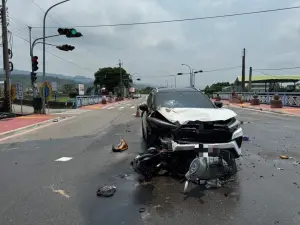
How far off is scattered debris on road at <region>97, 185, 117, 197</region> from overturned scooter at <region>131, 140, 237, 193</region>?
765mm

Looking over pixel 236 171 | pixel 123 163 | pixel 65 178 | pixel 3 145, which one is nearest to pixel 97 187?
pixel 65 178

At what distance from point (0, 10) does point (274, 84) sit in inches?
2209

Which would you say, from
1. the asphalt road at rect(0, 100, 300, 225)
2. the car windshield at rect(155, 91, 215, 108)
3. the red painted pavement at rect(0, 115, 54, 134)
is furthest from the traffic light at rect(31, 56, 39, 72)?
the car windshield at rect(155, 91, 215, 108)

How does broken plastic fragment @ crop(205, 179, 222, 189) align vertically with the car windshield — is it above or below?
below

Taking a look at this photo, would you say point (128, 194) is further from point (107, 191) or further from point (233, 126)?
point (233, 126)

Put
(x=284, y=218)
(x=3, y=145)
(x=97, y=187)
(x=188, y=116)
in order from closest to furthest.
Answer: (x=284, y=218), (x=97, y=187), (x=188, y=116), (x=3, y=145)

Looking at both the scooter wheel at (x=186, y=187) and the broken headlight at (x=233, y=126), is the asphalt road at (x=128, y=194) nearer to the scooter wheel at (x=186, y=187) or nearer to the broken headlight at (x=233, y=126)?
the scooter wheel at (x=186, y=187)

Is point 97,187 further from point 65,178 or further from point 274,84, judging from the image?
point 274,84

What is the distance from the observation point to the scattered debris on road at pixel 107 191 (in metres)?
5.55

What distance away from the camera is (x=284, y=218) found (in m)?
4.54

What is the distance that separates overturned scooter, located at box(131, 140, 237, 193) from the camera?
5715 millimetres

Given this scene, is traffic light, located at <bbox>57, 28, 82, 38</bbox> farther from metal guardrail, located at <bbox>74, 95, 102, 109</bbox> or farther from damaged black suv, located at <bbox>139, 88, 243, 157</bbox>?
metal guardrail, located at <bbox>74, 95, 102, 109</bbox>

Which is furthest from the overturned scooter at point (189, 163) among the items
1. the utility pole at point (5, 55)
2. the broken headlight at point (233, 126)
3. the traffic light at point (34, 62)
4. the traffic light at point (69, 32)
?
the utility pole at point (5, 55)

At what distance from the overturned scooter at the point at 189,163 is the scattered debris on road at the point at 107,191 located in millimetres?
765
